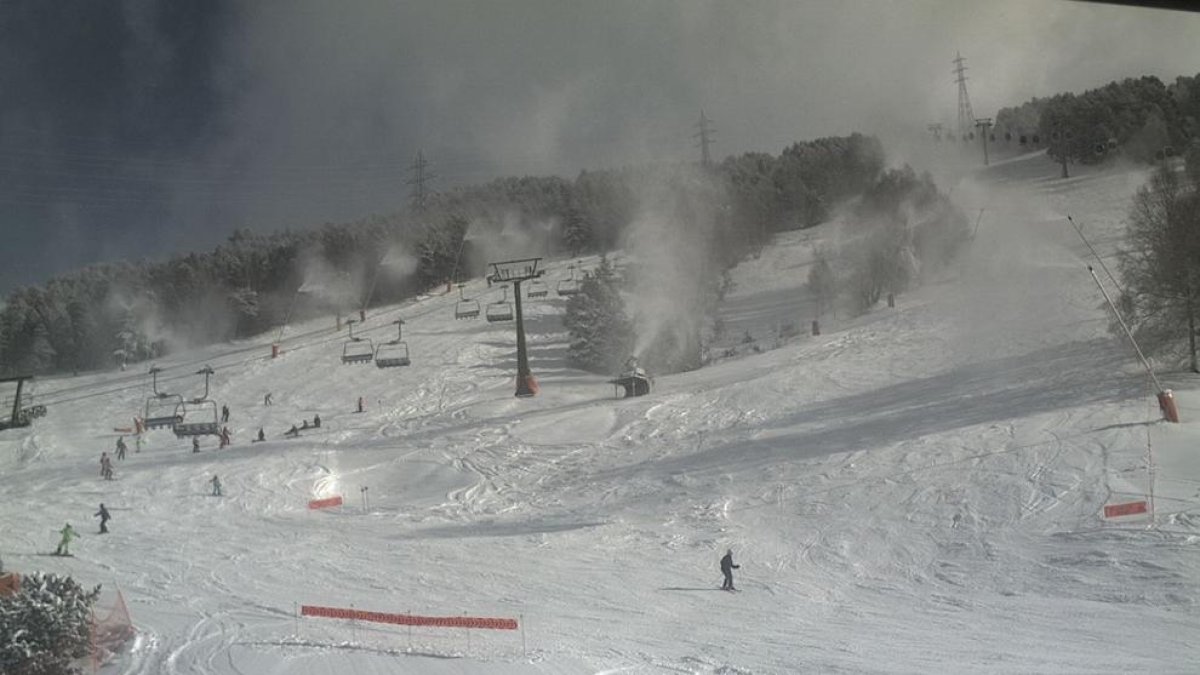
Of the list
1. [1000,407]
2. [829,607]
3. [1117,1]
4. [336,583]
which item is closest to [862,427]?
[1000,407]

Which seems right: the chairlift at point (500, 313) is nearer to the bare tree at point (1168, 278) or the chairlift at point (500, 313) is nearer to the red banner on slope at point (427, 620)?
the bare tree at point (1168, 278)

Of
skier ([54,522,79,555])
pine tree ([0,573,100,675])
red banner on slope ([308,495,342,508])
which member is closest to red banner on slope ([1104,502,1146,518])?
pine tree ([0,573,100,675])

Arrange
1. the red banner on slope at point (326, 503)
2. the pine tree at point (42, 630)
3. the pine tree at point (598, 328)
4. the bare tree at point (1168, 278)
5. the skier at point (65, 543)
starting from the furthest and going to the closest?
the pine tree at point (598, 328)
the red banner on slope at point (326, 503)
the bare tree at point (1168, 278)
the skier at point (65, 543)
the pine tree at point (42, 630)

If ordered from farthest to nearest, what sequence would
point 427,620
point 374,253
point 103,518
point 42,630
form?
point 374,253, point 103,518, point 427,620, point 42,630

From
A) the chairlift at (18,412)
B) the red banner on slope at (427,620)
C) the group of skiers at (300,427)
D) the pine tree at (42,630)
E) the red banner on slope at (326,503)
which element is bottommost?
the red banner on slope at (326,503)

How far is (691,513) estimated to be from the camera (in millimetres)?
21906

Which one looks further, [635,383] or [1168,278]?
[635,383]

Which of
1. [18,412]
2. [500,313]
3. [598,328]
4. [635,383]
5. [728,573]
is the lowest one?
[728,573]

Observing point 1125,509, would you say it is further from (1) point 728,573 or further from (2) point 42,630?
(2) point 42,630

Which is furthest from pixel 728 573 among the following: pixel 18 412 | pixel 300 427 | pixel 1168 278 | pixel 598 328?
pixel 598 328

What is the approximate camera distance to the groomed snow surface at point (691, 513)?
1227cm

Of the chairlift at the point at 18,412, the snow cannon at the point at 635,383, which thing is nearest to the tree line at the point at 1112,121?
the snow cannon at the point at 635,383

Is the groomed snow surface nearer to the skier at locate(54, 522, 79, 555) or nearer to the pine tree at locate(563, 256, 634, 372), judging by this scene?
the skier at locate(54, 522, 79, 555)

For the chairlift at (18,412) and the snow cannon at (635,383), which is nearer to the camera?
the chairlift at (18,412)
